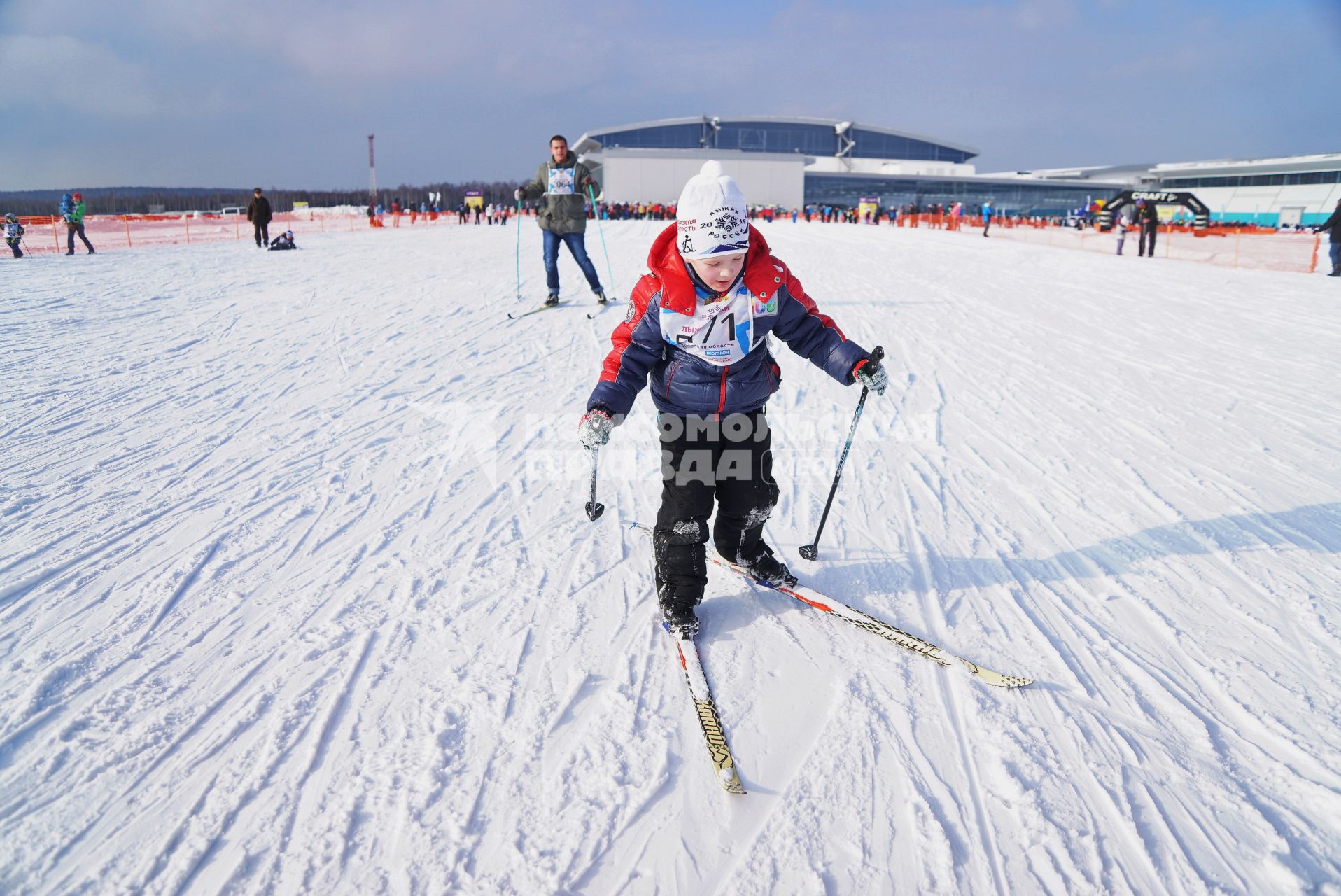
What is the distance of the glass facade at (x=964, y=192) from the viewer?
2472 inches

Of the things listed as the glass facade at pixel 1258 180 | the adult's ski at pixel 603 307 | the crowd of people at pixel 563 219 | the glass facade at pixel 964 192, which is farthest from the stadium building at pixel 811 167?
the adult's ski at pixel 603 307

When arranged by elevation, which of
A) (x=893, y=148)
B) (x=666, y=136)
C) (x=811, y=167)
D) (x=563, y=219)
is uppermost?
(x=666, y=136)

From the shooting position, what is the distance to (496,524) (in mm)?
3393

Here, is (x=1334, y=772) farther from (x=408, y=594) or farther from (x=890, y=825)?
(x=408, y=594)

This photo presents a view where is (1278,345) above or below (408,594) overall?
above

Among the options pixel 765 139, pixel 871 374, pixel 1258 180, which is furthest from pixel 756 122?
pixel 871 374

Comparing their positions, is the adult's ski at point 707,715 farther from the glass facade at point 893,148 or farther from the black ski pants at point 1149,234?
the glass facade at point 893,148

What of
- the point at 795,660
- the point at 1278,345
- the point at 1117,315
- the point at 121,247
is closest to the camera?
the point at 795,660

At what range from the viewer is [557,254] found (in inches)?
328

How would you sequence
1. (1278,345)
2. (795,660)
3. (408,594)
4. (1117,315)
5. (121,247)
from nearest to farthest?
(795,660) < (408,594) < (1278,345) < (1117,315) < (121,247)

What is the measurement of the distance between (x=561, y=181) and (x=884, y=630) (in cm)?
670

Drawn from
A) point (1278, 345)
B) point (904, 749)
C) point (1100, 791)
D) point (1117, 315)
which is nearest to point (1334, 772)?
point (1100, 791)

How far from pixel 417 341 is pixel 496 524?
4.29m

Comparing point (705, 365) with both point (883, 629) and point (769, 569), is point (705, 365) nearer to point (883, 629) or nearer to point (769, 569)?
point (769, 569)
